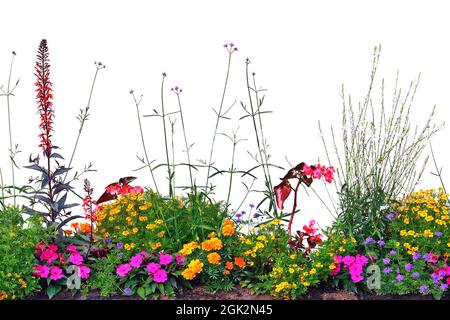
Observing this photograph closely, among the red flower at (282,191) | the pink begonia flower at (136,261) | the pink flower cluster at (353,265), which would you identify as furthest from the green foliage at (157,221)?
the pink flower cluster at (353,265)

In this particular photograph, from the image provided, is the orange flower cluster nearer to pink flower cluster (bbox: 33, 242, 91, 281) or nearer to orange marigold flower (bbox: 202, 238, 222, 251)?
orange marigold flower (bbox: 202, 238, 222, 251)

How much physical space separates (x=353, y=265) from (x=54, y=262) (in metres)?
2.20

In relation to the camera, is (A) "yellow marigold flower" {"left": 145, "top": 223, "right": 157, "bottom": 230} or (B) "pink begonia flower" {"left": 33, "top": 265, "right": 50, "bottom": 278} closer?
(B) "pink begonia flower" {"left": 33, "top": 265, "right": 50, "bottom": 278}

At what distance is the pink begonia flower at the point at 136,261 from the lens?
589cm

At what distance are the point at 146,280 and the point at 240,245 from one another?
0.75 metres

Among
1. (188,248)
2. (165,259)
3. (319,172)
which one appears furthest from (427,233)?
(165,259)

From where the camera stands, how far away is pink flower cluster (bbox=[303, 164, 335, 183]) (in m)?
6.24

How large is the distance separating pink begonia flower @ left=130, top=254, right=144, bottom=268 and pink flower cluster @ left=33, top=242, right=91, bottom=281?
0.34 metres

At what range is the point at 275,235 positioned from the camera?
244 inches

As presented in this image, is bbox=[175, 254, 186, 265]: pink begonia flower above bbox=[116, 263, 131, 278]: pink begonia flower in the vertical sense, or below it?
above

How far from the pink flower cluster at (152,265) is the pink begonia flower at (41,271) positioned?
0.52 metres

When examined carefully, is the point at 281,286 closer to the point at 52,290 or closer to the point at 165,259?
the point at 165,259

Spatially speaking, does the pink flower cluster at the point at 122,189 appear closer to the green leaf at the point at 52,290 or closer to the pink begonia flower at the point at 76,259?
the pink begonia flower at the point at 76,259

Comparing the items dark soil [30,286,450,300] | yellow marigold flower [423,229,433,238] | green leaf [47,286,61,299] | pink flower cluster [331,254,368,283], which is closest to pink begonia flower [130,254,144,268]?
dark soil [30,286,450,300]
